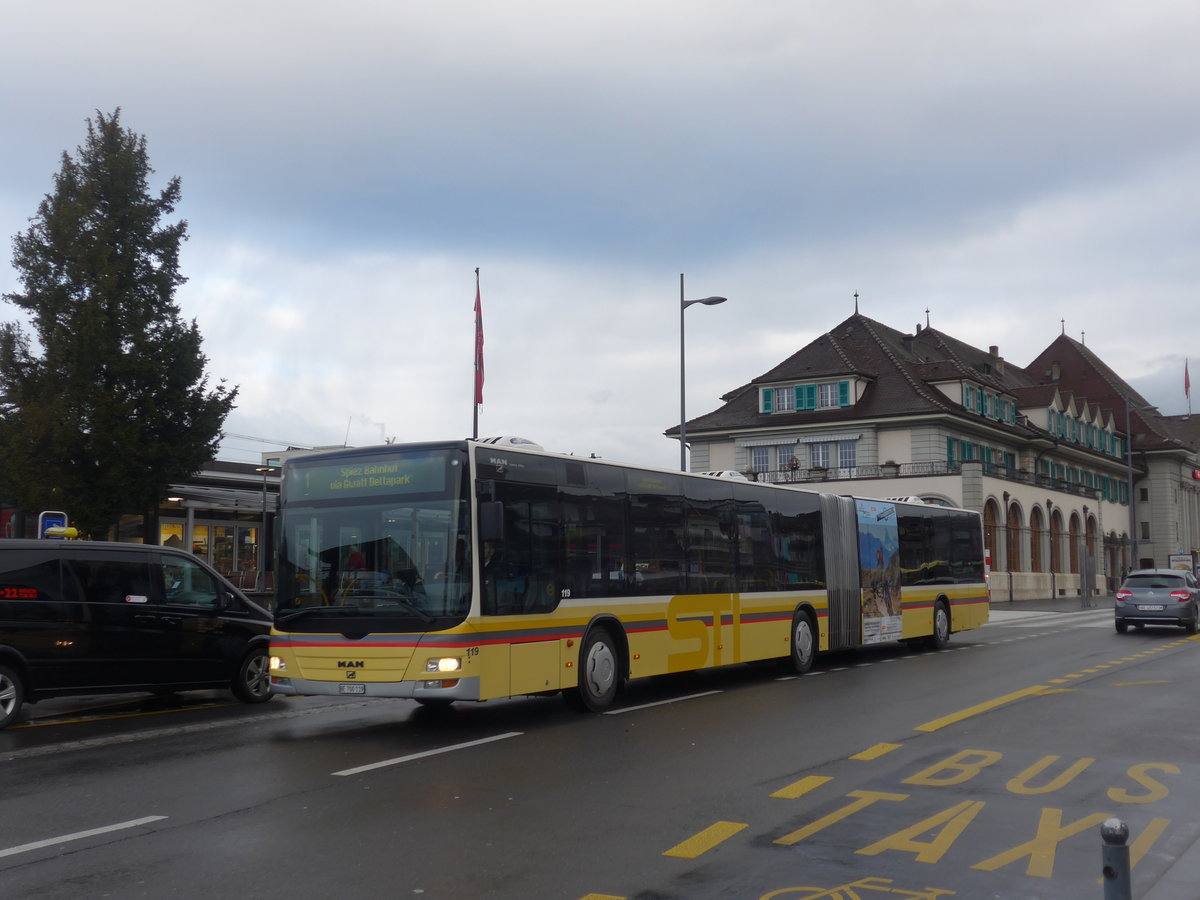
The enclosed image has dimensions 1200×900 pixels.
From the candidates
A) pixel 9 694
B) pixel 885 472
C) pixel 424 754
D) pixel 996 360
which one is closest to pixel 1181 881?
pixel 424 754

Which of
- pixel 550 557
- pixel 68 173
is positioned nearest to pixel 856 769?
pixel 550 557

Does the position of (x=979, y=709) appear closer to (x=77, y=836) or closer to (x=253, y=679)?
(x=253, y=679)

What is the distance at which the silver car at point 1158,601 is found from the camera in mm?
→ 29562

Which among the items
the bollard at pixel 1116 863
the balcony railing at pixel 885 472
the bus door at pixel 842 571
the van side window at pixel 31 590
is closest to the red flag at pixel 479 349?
the bus door at pixel 842 571

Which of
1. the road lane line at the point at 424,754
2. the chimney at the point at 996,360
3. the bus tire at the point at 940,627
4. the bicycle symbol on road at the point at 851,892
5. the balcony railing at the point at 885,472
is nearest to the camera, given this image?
the bicycle symbol on road at the point at 851,892

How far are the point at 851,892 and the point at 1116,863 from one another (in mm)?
2213

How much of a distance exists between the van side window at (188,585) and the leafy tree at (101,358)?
12.2 meters

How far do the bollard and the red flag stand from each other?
2408 centimetres

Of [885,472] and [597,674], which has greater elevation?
[885,472]

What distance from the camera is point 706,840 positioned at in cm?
731

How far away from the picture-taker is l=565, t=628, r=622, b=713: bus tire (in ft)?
44.2

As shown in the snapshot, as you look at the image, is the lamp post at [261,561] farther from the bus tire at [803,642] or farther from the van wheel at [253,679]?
the bus tire at [803,642]

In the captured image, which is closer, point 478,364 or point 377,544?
point 377,544

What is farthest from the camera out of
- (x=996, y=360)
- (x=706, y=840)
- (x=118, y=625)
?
(x=996, y=360)
